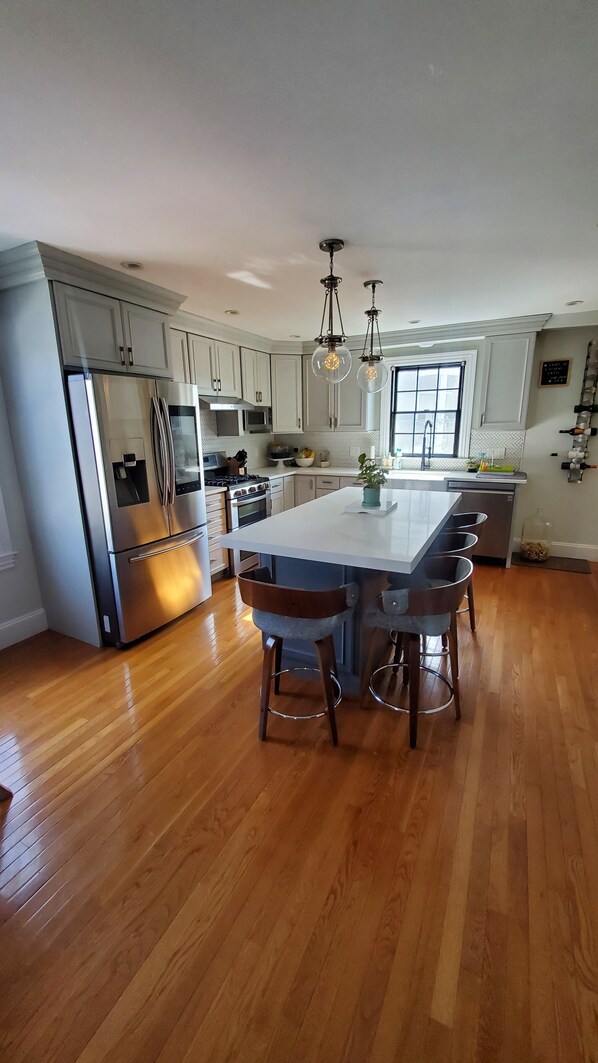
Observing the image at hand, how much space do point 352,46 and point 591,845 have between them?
8.76 feet

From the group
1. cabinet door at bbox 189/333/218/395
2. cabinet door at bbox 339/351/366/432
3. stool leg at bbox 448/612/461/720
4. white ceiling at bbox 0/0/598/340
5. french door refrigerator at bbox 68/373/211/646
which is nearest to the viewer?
white ceiling at bbox 0/0/598/340

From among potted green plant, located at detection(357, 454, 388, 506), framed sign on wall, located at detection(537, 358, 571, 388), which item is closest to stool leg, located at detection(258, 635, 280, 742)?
potted green plant, located at detection(357, 454, 388, 506)

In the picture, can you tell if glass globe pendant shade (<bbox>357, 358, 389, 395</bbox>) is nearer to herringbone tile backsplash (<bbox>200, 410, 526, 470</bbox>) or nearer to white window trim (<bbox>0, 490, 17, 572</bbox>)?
herringbone tile backsplash (<bbox>200, 410, 526, 470</bbox>)

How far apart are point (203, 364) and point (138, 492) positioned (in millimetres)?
1860

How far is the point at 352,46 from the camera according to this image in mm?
1132

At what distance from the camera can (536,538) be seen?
16.1 ft

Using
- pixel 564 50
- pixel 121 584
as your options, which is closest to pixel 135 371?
pixel 121 584

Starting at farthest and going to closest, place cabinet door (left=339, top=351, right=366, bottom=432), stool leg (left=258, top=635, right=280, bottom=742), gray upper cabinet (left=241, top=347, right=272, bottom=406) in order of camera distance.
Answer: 1. cabinet door (left=339, top=351, right=366, bottom=432)
2. gray upper cabinet (left=241, top=347, right=272, bottom=406)
3. stool leg (left=258, top=635, right=280, bottom=742)

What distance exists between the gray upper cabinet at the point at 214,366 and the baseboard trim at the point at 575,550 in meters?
4.02

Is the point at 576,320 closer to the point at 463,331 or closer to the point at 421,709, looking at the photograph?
the point at 463,331

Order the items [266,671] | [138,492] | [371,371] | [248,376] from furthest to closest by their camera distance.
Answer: [248,376] < [371,371] < [138,492] < [266,671]

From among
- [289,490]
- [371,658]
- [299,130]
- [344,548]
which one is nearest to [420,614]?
[344,548]

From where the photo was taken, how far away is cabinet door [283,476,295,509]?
5.35 meters

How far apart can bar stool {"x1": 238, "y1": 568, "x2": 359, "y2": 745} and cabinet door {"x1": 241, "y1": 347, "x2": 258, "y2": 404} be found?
3.27 m
